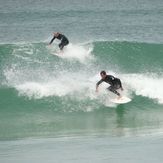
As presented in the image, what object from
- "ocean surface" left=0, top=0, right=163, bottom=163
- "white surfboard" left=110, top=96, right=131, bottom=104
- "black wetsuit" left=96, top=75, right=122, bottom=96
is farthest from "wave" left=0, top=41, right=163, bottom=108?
"black wetsuit" left=96, top=75, right=122, bottom=96

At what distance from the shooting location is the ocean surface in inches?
718

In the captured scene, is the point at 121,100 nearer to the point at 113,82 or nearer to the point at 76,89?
the point at 113,82

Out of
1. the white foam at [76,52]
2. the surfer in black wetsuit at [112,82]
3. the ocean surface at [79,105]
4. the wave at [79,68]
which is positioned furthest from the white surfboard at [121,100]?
the white foam at [76,52]

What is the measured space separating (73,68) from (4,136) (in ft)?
25.4

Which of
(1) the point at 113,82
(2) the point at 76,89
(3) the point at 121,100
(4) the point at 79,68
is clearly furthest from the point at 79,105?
(4) the point at 79,68

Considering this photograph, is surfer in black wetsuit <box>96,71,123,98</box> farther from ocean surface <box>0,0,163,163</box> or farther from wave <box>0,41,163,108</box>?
wave <box>0,41,163,108</box>

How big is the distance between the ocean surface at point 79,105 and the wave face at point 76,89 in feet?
0.08

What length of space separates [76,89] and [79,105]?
102cm

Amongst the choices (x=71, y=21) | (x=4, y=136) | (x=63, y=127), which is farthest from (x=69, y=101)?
(x=71, y=21)

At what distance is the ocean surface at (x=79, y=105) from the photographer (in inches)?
718

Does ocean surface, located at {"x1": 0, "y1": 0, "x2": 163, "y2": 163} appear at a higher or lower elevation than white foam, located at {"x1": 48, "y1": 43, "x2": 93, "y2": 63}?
lower

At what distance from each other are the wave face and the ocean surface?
0.03m

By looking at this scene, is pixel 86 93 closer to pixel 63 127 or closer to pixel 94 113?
pixel 94 113

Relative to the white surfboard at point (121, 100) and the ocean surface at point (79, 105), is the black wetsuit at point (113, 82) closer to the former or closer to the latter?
Answer: the white surfboard at point (121, 100)
